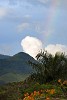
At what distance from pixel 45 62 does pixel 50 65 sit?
1.78 ft

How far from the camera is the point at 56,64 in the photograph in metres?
32.2

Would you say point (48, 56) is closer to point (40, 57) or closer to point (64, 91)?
point (40, 57)

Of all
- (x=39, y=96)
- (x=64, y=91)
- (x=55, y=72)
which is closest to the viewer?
(x=39, y=96)

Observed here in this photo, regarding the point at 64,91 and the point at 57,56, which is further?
the point at 57,56

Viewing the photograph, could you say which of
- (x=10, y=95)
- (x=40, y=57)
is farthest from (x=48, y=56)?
(x=10, y=95)

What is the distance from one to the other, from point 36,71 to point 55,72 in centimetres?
230

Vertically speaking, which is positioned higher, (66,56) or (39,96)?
(66,56)

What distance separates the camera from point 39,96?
1977 cm

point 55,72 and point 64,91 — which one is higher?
point 55,72

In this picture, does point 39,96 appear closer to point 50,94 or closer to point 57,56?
point 50,94

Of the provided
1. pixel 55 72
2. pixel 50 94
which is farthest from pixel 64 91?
pixel 55 72

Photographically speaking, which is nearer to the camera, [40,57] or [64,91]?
[64,91]

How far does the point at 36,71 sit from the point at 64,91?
10.9 meters

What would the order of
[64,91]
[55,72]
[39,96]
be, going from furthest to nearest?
1. [55,72]
2. [64,91]
3. [39,96]
